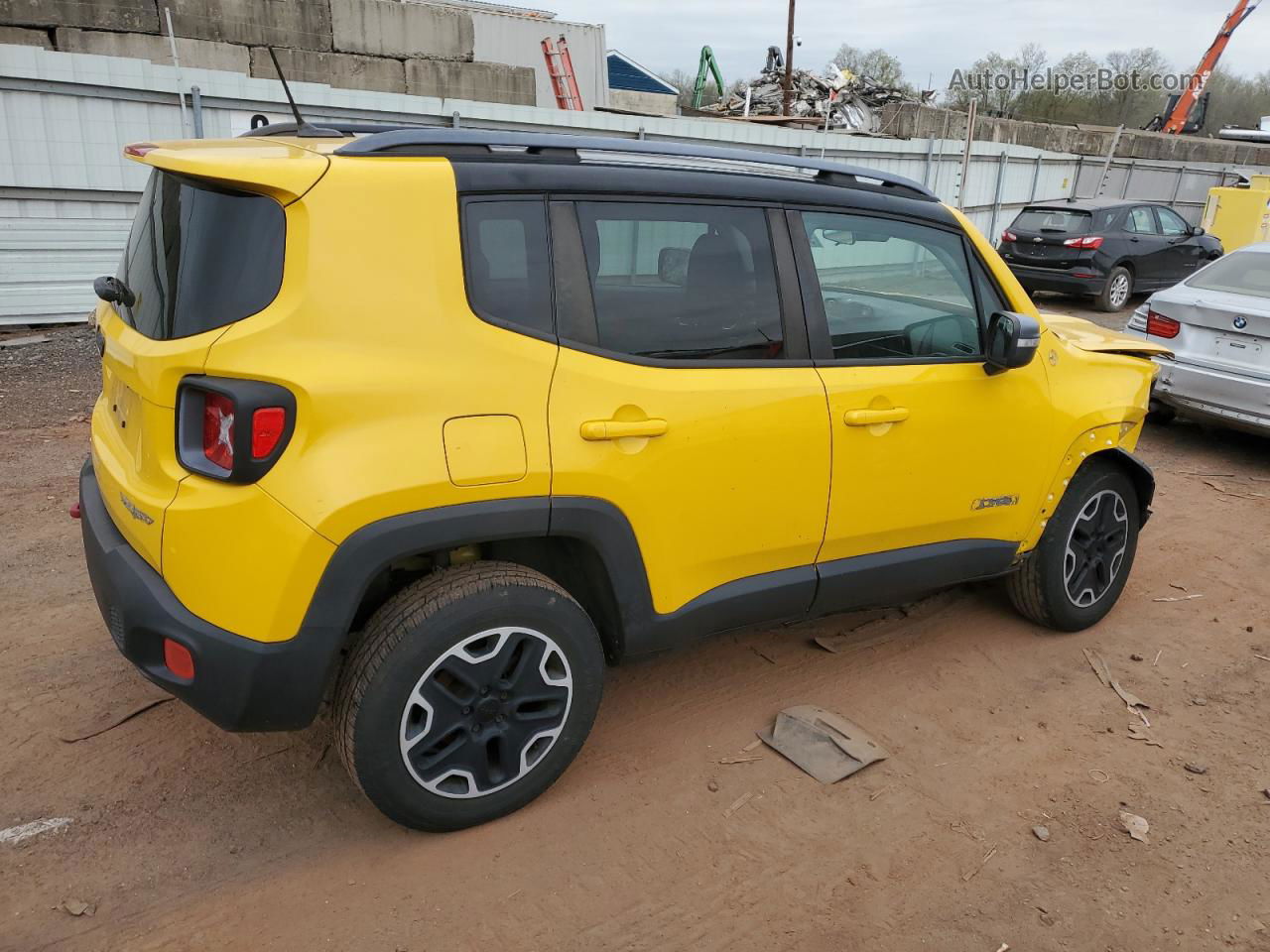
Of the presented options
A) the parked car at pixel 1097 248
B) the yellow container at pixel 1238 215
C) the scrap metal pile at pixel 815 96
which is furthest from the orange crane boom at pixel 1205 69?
the parked car at pixel 1097 248

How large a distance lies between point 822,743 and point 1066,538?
1470 mm

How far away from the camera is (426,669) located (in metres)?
2.55

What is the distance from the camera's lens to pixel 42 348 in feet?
27.5

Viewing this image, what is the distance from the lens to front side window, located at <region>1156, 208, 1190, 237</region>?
14.4m

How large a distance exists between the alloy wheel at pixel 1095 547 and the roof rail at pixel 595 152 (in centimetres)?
171

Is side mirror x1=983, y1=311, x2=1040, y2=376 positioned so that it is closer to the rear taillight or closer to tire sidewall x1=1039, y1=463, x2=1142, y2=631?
tire sidewall x1=1039, y1=463, x2=1142, y2=631

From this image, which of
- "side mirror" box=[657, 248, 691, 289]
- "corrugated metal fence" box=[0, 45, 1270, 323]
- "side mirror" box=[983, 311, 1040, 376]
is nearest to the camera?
"side mirror" box=[657, 248, 691, 289]

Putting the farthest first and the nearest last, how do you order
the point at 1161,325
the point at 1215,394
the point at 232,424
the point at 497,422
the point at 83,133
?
the point at 83,133 < the point at 1161,325 < the point at 1215,394 < the point at 497,422 < the point at 232,424

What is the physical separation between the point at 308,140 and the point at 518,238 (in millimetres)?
696

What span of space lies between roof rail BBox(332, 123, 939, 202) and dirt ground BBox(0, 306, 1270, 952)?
188 cm

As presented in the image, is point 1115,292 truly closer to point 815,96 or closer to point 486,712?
point 486,712

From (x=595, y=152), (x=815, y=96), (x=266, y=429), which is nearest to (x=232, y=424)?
(x=266, y=429)

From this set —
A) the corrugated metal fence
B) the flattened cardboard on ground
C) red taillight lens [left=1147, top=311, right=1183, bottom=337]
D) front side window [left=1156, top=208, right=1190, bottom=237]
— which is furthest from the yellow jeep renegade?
front side window [left=1156, top=208, right=1190, bottom=237]

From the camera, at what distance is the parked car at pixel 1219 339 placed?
644 cm
